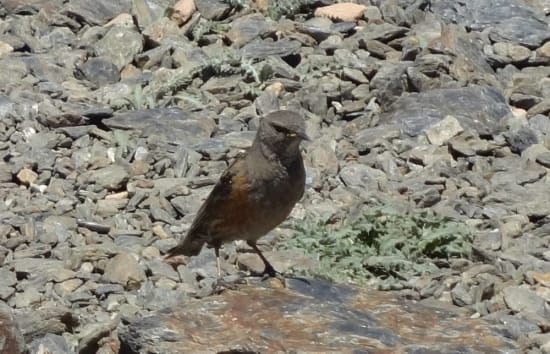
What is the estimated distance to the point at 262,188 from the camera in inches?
302

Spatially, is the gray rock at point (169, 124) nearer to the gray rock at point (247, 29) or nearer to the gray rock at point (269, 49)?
the gray rock at point (269, 49)

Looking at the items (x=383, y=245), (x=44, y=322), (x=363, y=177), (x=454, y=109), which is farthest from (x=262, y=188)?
(x=454, y=109)

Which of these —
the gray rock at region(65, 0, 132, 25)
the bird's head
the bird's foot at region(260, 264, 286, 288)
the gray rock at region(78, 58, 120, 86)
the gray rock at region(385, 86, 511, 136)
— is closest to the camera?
the bird's foot at region(260, 264, 286, 288)

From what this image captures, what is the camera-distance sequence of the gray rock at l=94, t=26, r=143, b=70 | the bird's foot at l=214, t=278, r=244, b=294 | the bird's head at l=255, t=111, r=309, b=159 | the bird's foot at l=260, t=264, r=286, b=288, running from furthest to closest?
the gray rock at l=94, t=26, r=143, b=70, the bird's head at l=255, t=111, r=309, b=159, the bird's foot at l=260, t=264, r=286, b=288, the bird's foot at l=214, t=278, r=244, b=294

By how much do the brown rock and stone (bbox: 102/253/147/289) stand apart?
4.42 meters

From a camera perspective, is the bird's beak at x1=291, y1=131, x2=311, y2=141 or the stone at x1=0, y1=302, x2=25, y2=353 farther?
the bird's beak at x1=291, y1=131, x2=311, y2=141

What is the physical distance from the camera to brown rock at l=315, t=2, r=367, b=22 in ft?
40.0

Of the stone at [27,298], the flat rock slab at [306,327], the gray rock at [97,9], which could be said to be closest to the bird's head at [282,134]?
the flat rock slab at [306,327]

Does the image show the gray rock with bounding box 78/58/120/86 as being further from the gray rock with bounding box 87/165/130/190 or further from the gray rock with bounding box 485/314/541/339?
the gray rock with bounding box 485/314/541/339

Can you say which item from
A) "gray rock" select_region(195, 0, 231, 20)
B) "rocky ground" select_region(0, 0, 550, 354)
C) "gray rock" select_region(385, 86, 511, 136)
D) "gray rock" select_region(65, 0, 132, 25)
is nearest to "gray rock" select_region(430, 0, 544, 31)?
"rocky ground" select_region(0, 0, 550, 354)

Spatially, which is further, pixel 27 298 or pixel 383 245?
pixel 383 245

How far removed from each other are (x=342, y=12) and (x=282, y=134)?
461cm

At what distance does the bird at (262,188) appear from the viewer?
766cm

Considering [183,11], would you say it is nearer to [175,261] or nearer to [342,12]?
[342,12]
